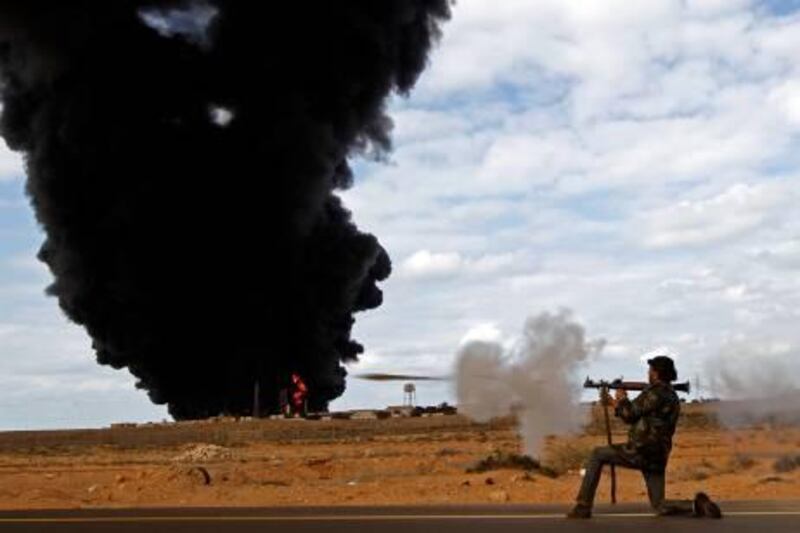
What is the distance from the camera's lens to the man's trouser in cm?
1223

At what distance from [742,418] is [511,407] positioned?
13.9ft

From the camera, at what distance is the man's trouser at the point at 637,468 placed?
12.2 meters

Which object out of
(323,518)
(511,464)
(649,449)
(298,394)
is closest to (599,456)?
(649,449)

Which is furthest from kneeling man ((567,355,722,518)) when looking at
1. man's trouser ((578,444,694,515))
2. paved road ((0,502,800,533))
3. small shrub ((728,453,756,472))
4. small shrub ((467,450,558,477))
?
small shrub ((467,450,558,477))

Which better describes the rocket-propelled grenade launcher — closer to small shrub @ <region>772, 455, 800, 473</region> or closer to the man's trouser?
the man's trouser

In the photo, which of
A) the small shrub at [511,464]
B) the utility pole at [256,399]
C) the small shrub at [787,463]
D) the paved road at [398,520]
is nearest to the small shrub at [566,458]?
the small shrub at [511,464]

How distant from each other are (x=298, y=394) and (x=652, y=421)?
200 ft

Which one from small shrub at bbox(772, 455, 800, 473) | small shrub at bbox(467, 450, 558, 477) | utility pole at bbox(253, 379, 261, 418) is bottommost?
small shrub at bbox(772, 455, 800, 473)

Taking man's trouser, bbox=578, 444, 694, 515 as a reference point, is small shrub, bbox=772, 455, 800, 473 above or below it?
above

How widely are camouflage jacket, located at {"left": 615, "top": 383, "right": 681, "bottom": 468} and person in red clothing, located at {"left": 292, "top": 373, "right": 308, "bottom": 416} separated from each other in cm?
6085

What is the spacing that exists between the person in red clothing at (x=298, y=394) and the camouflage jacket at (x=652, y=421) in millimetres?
60848

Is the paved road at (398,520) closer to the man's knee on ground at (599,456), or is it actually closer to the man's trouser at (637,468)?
the man's trouser at (637,468)

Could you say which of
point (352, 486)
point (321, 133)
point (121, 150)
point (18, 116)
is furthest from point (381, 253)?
point (352, 486)

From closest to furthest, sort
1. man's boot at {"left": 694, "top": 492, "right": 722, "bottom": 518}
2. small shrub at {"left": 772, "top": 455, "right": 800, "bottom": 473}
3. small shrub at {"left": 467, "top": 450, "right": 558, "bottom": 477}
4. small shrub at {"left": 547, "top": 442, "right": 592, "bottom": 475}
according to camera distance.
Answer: man's boot at {"left": 694, "top": 492, "right": 722, "bottom": 518}, small shrub at {"left": 772, "top": 455, "right": 800, "bottom": 473}, small shrub at {"left": 467, "top": 450, "right": 558, "bottom": 477}, small shrub at {"left": 547, "top": 442, "right": 592, "bottom": 475}
